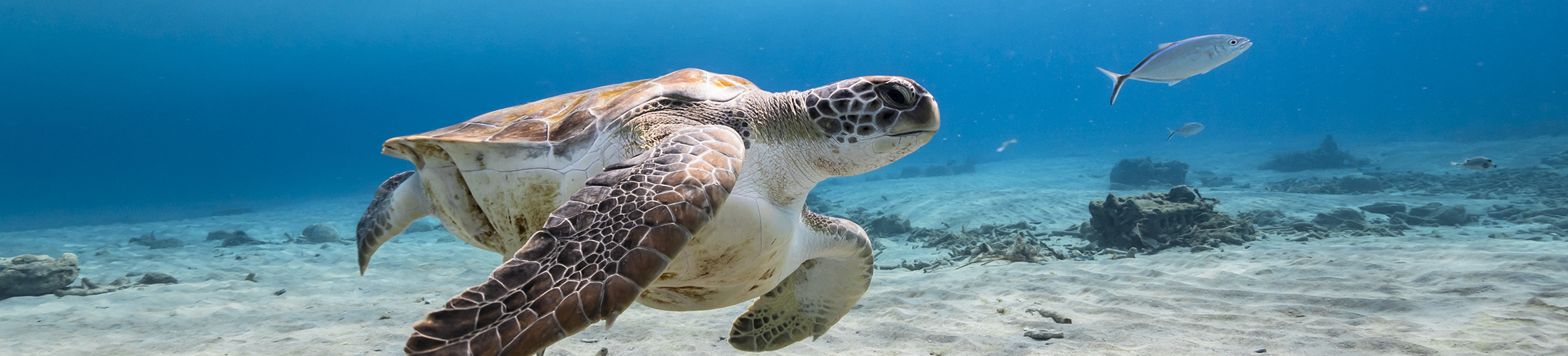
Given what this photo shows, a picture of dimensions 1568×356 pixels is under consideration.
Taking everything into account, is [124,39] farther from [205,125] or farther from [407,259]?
[407,259]

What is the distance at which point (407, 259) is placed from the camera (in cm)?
805

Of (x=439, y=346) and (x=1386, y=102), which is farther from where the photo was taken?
(x=1386, y=102)

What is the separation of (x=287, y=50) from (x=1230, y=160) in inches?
3956

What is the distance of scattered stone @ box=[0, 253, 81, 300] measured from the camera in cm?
550

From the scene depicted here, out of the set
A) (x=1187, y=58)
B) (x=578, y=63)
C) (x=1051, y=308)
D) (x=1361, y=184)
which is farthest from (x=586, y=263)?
(x=578, y=63)

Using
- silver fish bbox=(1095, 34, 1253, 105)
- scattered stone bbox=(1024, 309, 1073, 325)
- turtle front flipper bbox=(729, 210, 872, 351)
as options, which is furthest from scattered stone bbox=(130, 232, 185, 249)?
silver fish bbox=(1095, 34, 1253, 105)

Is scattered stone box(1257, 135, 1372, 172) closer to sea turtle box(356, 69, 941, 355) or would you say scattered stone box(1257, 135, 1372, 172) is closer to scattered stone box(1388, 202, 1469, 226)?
scattered stone box(1388, 202, 1469, 226)

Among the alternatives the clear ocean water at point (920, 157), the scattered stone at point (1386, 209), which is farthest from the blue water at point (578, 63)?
the scattered stone at point (1386, 209)

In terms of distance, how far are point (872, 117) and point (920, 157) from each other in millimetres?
49996

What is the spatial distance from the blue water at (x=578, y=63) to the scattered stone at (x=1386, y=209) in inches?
1640

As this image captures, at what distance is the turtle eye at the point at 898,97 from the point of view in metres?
1.95

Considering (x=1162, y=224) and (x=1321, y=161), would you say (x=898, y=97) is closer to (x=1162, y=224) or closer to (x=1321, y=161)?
(x=1162, y=224)

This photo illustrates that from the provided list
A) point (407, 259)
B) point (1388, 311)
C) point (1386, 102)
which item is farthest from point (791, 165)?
point (1386, 102)

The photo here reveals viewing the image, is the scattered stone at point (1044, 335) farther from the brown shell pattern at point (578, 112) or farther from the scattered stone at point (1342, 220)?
the scattered stone at point (1342, 220)
